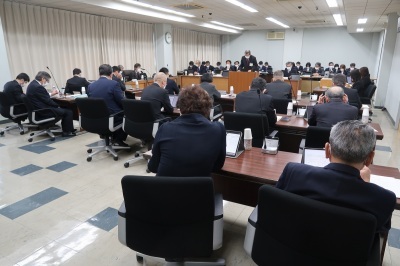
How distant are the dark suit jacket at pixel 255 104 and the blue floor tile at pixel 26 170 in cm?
272

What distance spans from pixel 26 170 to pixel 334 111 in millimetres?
3679

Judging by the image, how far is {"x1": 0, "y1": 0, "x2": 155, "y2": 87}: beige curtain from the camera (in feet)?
20.6

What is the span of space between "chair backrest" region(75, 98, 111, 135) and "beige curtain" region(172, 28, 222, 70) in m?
8.46

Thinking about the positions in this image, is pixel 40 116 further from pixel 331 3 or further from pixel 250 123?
pixel 331 3

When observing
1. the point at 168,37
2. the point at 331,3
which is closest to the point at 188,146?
the point at 331,3

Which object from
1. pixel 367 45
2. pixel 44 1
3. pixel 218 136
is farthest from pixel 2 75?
pixel 367 45

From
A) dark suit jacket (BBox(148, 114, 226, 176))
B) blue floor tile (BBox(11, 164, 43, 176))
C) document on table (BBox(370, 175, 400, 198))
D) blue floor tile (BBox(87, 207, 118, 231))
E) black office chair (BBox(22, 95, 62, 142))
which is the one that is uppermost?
dark suit jacket (BBox(148, 114, 226, 176))

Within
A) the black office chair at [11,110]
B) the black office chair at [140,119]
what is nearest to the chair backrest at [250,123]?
the black office chair at [140,119]

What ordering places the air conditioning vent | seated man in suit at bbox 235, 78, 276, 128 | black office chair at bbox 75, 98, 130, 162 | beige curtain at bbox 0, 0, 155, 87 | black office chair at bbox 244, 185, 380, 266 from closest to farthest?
black office chair at bbox 244, 185, 380, 266
seated man in suit at bbox 235, 78, 276, 128
black office chair at bbox 75, 98, 130, 162
beige curtain at bbox 0, 0, 155, 87
the air conditioning vent

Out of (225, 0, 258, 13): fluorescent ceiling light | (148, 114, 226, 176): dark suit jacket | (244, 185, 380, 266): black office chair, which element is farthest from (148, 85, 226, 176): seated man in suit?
(225, 0, 258, 13): fluorescent ceiling light

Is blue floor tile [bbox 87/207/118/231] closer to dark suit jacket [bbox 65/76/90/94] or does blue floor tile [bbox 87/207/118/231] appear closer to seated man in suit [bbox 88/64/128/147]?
seated man in suit [bbox 88/64/128/147]

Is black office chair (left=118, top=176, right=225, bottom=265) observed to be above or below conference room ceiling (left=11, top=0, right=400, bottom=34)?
below

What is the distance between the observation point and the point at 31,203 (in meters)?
2.70

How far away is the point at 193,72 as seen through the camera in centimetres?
1036
